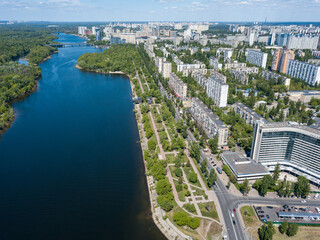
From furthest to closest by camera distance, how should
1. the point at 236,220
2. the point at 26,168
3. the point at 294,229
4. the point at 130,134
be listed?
1. the point at 130,134
2. the point at 26,168
3. the point at 236,220
4. the point at 294,229

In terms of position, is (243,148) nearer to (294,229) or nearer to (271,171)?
(271,171)

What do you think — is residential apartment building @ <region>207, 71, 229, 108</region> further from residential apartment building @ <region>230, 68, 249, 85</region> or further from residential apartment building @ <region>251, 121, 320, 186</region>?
residential apartment building @ <region>251, 121, 320, 186</region>

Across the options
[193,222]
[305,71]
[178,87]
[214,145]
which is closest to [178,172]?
[193,222]

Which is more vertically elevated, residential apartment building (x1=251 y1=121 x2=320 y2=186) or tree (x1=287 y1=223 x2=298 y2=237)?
residential apartment building (x1=251 y1=121 x2=320 y2=186)

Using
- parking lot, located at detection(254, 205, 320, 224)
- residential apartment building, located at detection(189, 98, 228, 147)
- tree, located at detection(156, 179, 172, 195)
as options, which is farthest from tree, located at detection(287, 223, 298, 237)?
residential apartment building, located at detection(189, 98, 228, 147)

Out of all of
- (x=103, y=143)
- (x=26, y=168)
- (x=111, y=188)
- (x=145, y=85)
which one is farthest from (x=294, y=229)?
(x=145, y=85)

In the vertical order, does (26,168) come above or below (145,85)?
below

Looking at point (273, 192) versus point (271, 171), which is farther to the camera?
point (271, 171)

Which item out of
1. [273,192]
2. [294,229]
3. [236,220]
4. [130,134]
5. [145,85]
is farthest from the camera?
[145,85]
